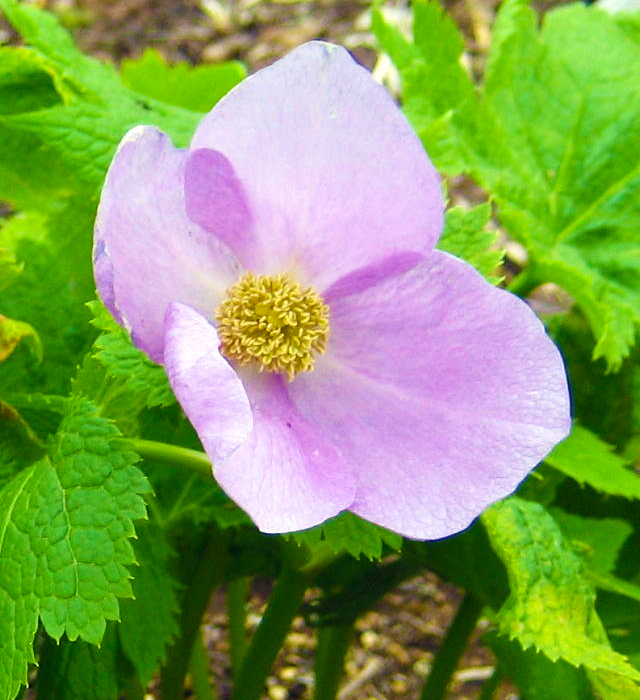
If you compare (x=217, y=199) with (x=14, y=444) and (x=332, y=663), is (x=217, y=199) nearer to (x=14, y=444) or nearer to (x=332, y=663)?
(x=14, y=444)

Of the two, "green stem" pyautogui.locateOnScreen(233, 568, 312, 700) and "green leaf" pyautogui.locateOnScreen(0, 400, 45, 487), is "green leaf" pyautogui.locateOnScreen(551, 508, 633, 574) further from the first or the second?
"green leaf" pyautogui.locateOnScreen(0, 400, 45, 487)

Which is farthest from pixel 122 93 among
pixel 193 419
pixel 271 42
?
pixel 271 42

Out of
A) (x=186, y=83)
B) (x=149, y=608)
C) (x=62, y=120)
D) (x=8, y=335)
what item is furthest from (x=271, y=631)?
(x=186, y=83)

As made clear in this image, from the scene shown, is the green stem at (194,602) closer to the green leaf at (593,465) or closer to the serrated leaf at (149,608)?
the serrated leaf at (149,608)

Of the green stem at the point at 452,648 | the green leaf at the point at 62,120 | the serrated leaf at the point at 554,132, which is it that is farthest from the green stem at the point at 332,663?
the green leaf at the point at 62,120

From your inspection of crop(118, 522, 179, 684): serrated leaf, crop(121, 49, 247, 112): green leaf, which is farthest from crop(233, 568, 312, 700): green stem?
crop(121, 49, 247, 112): green leaf

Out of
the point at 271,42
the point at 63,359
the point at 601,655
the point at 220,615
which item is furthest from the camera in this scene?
the point at 271,42

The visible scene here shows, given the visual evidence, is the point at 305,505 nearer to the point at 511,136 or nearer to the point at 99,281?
the point at 99,281
